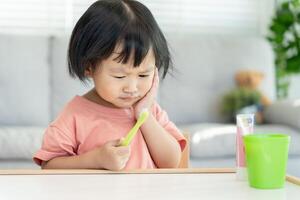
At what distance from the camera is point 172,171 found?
1114 mm

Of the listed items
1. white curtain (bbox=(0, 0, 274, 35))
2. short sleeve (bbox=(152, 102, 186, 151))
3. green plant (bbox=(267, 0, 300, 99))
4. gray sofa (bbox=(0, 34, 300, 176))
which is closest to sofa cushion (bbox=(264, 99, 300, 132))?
gray sofa (bbox=(0, 34, 300, 176))

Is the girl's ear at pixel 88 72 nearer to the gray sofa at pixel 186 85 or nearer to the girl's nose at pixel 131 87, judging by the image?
the girl's nose at pixel 131 87

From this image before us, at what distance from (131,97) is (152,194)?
375mm

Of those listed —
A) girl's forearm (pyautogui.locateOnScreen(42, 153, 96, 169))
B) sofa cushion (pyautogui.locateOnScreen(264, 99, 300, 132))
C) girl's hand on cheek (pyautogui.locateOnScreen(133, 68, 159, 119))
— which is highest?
girl's hand on cheek (pyautogui.locateOnScreen(133, 68, 159, 119))

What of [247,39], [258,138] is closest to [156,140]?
[258,138]

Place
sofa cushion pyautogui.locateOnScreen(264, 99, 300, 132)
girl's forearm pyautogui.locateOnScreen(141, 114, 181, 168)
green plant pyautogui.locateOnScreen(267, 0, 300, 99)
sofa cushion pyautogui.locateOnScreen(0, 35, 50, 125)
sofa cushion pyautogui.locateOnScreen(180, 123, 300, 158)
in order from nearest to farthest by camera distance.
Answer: girl's forearm pyautogui.locateOnScreen(141, 114, 181, 168) → sofa cushion pyautogui.locateOnScreen(180, 123, 300, 158) → sofa cushion pyautogui.locateOnScreen(264, 99, 300, 132) → sofa cushion pyautogui.locateOnScreen(0, 35, 50, 125) → green plant pyautogui.locateOnScreen(267, 0, 300, 99)

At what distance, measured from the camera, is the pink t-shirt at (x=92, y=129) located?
1.29 meters

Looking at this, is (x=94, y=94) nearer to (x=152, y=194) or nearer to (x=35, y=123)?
(x=152, y=194)

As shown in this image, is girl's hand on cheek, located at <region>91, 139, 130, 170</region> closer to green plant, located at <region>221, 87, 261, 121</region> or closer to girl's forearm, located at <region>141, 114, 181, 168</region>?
girl's forearm, located at <region>141, 114, 181, 168</region>

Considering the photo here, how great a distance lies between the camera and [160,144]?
4.33 ft

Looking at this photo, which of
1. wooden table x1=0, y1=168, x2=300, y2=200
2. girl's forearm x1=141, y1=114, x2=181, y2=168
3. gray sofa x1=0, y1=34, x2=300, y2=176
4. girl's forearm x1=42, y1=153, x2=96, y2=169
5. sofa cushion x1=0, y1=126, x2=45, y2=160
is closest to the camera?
wooden table x1=0, y1=168, x2=300, y2=200

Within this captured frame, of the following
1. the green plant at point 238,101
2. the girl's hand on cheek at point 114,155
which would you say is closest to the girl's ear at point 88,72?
the girl's hand on cheek at point 114,155

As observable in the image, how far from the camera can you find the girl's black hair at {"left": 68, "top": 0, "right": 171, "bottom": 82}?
1.23 metres

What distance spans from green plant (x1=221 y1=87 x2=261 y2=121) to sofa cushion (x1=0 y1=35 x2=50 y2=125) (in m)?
1.01
